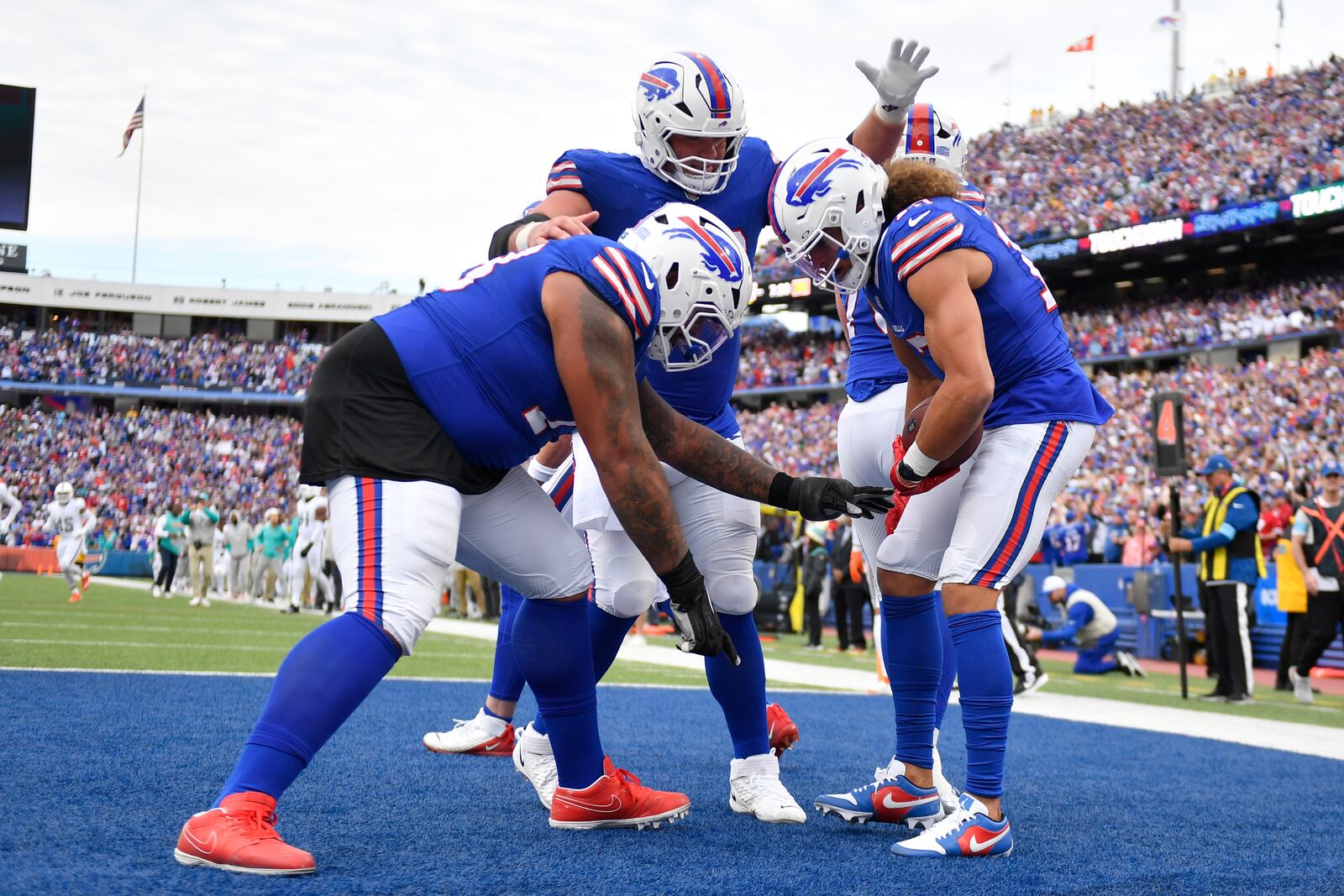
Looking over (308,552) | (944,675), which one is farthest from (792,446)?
(944,675)

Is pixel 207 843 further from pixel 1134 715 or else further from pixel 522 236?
pixel 1134 715

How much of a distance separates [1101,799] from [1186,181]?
1125 inches

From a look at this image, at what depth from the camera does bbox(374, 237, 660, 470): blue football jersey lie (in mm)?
3098

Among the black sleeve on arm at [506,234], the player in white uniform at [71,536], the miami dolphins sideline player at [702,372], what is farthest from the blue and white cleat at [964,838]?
the player in white uniform at [71,536]

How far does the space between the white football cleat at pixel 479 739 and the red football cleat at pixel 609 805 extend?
1.48m

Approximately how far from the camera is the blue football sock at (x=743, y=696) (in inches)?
160

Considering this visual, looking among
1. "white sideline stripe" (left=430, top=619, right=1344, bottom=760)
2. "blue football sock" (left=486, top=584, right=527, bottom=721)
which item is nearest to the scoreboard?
"white sideline stripe" (left=430, top=619, right=1344, bottom=760)

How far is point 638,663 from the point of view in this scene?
10.8 meters

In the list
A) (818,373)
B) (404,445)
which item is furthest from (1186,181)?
(404,445)

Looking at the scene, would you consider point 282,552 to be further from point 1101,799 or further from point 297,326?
point 297,326

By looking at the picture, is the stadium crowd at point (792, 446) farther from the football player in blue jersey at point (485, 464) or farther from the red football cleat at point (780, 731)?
the football player in blue jersey at point (485, 464)

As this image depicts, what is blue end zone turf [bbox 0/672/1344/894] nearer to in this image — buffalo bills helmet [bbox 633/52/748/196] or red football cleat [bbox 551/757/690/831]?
red football cleat [bbox 551/757/690/831]

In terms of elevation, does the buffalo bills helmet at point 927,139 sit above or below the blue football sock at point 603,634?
above

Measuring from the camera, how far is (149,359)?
4831cm
